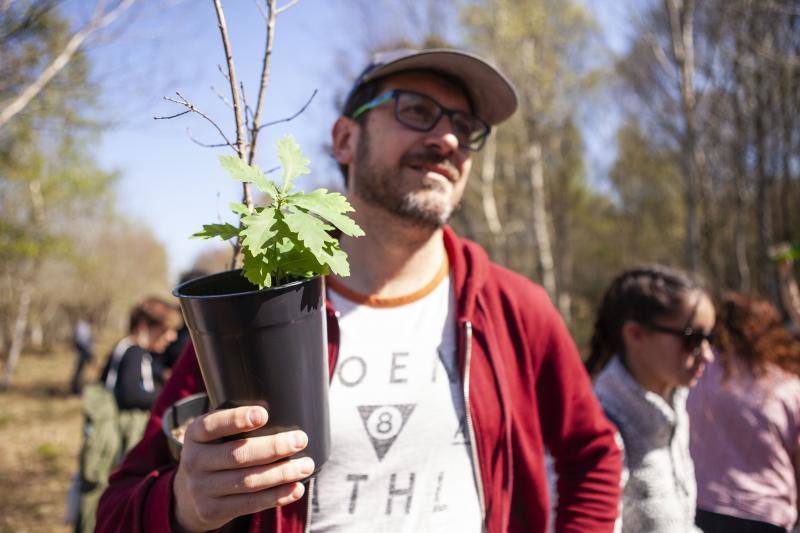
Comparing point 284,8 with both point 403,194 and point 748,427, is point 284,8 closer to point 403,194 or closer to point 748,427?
point 403,194

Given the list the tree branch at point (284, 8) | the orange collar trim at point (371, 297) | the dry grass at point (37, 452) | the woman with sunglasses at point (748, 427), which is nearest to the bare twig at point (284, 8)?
the tree branch at point (284, 8)

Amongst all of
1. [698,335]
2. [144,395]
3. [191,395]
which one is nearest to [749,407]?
[698,335]

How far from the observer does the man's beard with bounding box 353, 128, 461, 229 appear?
4.63ft

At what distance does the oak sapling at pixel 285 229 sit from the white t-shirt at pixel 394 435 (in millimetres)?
534

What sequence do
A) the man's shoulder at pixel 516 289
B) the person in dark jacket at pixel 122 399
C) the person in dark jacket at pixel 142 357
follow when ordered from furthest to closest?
the person in dark jacket at pixel 142 357 → the person in dark jacket at pixel 122 399 → the man's shoulder at pixel 516 289

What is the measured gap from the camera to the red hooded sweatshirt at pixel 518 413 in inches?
52.2

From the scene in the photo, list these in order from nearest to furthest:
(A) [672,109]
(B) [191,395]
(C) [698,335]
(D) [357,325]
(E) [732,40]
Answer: (B) [191,395]
(D) [357,325]
(C) [698,335]
(E) [732,40]
(A) [672,109]

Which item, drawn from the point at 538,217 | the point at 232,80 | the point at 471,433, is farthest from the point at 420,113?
the point at 538,217

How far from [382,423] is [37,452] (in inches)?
354

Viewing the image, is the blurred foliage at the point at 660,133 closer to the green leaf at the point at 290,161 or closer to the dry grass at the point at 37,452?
the green leaf at the point at 290,161

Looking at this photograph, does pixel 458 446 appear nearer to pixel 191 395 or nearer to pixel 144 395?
pixel 191 395

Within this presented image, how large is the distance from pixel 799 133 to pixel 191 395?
34.1 ft

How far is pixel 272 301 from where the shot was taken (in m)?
0.82

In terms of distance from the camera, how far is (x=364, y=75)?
1.57 m
